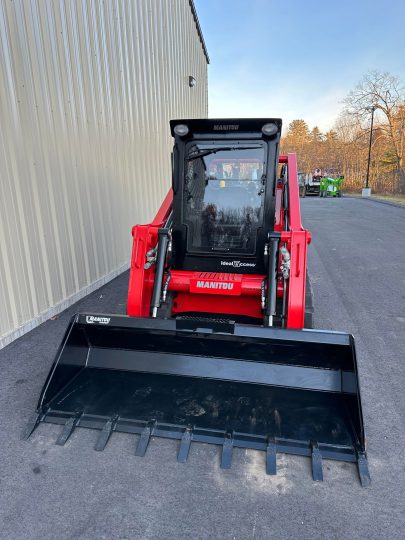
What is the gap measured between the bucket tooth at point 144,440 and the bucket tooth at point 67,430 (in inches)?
19.4

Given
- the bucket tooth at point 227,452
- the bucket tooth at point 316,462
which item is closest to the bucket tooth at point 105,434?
the bucket tooth at point 227,452

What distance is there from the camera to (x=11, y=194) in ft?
13.4

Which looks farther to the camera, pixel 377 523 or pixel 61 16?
pixel 61 16

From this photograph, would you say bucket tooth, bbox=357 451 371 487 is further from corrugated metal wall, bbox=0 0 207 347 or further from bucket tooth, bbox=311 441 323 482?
corrugated metal wall, bbox=0 0 207 347

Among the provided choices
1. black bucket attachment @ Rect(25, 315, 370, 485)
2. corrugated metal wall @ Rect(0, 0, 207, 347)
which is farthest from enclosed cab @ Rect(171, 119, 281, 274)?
corrugated metal wall @ Rect(0, 0, 207, 347)

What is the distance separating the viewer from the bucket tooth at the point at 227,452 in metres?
2.34

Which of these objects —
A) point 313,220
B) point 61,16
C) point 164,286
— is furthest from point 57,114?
point 313,220

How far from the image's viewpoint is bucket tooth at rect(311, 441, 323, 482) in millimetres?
2241

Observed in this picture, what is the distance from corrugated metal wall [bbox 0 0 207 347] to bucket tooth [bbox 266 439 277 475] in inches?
124

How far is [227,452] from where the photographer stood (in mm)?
2391

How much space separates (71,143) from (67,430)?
13.3 feet

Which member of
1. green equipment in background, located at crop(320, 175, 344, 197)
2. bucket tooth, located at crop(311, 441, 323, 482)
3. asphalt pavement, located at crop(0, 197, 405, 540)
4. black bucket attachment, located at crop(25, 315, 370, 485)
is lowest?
asphalt pavement, located at crop(0, 197, 405, 540)

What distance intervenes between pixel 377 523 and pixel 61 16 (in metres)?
6.20

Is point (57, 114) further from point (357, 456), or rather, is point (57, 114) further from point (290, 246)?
point (357, 456)
